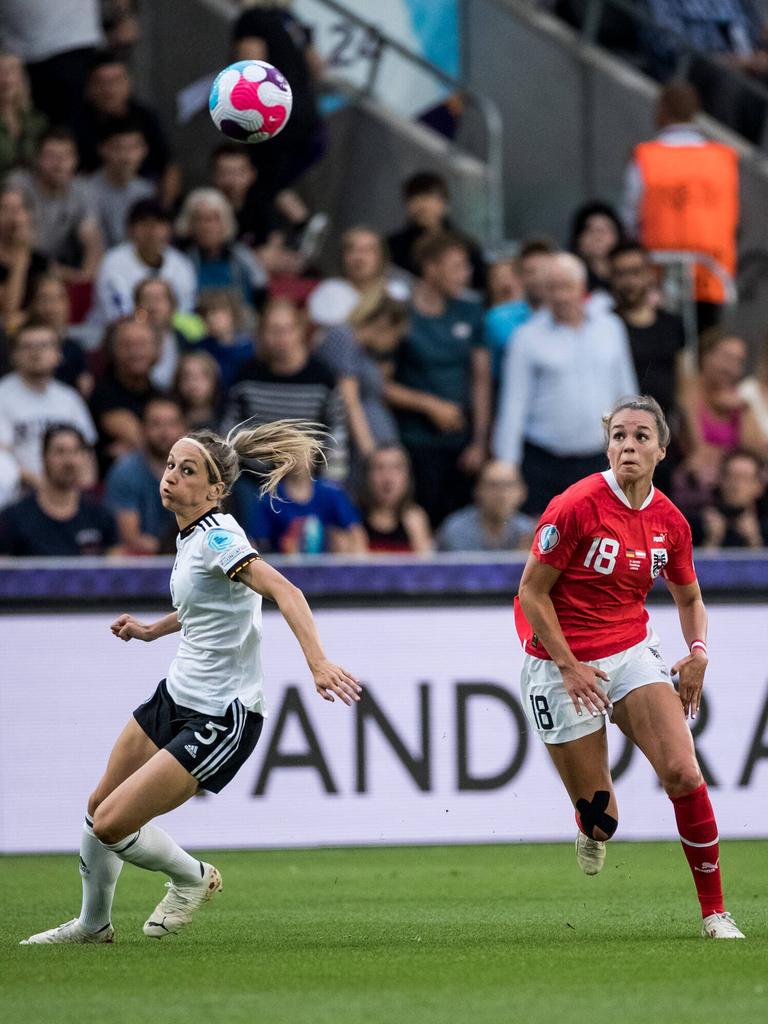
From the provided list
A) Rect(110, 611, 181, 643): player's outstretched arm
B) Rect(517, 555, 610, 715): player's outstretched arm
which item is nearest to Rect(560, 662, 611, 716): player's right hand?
Rect(517, 555, 610, 715): player's outstretched arm

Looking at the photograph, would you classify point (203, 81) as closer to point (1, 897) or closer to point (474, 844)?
point (474, 844)

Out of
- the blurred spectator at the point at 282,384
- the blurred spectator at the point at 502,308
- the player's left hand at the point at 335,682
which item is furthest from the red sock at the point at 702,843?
the blurred spectator at the point at 502,308

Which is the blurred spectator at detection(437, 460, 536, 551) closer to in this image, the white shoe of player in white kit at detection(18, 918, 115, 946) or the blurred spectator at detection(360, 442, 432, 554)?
the blurred spectator at detection(360, 442, 432, 554)

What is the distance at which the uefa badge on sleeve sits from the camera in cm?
750

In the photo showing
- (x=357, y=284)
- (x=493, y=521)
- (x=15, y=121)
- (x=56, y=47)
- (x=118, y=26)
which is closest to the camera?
(x=493, y=521)

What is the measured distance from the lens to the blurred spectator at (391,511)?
1234 cm

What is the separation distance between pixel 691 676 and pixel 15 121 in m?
8.06

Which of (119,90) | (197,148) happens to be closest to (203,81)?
(197,148)

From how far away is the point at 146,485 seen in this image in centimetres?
1224

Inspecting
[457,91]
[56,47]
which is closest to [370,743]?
[56,47]

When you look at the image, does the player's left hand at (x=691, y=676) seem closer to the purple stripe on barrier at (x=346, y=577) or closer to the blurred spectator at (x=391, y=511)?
the purple stripe on barrier at (x=346, y=577)

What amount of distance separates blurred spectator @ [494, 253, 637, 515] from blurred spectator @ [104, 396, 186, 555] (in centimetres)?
220

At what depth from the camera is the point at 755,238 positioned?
55.5ft

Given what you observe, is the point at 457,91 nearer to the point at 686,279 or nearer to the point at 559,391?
the point at 686,279
